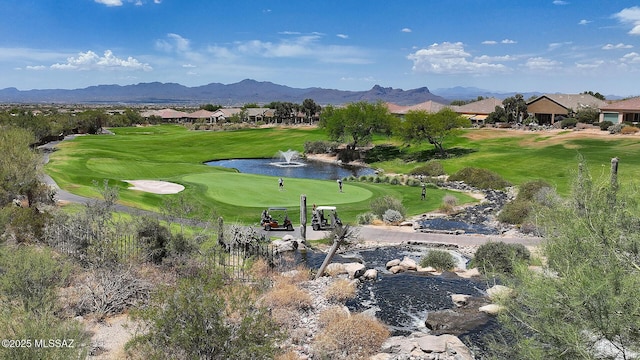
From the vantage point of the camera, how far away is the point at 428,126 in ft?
243

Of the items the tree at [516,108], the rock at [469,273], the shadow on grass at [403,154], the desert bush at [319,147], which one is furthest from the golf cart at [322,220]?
the tree at [516,108]

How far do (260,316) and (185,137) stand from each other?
100 metres

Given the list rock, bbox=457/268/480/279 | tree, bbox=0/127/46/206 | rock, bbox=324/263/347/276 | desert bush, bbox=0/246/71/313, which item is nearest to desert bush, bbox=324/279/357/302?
rock, bbox=324/263/347/276

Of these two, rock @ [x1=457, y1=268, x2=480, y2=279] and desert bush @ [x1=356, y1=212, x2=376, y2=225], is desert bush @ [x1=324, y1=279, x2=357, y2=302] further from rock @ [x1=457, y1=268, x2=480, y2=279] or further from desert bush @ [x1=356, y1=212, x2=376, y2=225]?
desert bush @ [x1=356, y1=212, x2=376, y2=225]

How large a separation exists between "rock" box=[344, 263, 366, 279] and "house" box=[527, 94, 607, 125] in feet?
303

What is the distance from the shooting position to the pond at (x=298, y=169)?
64375 millimetres

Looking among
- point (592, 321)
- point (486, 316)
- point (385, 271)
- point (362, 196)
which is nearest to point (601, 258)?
point (592, 321)

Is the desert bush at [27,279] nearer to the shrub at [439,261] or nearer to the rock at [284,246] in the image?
the rock at [284,246]

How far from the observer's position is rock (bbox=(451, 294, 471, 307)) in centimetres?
1891

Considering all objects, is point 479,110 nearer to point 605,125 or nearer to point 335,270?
point 605,125

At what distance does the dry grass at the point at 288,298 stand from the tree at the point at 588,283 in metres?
9.43

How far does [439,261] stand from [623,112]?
77844 mm

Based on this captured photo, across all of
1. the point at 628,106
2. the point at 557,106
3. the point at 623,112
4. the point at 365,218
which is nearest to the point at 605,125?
the point at 623,112

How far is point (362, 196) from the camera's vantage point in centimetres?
3969
